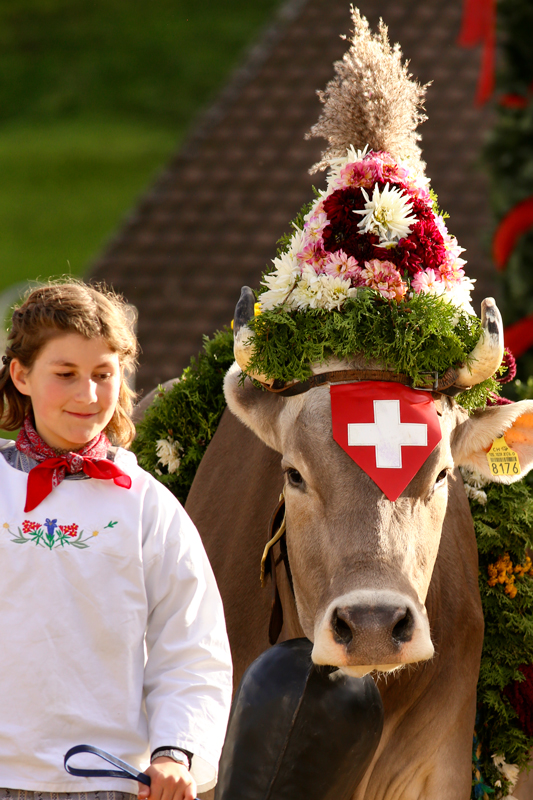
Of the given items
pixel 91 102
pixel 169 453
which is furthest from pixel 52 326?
pixel 91 102

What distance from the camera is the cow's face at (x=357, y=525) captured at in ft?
9.07

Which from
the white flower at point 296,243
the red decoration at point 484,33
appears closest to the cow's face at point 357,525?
the white flower at point 296,243

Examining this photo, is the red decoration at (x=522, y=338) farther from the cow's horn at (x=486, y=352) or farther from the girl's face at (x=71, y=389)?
the girl's face at (x=71, y=389)

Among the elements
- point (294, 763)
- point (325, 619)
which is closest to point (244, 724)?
point (294, 763)

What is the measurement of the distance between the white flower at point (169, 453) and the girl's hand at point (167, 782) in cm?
211

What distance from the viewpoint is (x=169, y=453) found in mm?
4414

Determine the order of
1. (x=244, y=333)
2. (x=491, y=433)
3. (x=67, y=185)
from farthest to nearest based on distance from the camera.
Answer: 1. (x=67, y=185)
2. (x=491, y=433)
3. (x=244, y=333)

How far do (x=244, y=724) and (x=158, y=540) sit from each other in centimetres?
74

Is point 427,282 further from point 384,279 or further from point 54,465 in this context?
point 54,465

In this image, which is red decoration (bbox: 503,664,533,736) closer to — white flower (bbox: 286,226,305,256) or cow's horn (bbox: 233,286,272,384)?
cow's horn (bbox: 233,286,272,384)

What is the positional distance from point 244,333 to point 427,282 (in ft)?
1.95

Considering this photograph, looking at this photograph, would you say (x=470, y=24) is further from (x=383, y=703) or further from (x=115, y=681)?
(x=115, y=681)

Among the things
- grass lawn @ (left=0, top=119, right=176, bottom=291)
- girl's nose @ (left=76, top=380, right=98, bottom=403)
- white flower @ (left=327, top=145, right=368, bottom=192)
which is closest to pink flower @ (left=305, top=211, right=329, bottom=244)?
white flower @ (left=327, top=145, right=368, bottom=192)

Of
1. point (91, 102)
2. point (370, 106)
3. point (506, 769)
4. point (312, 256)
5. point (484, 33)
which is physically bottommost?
point (506, 769)
